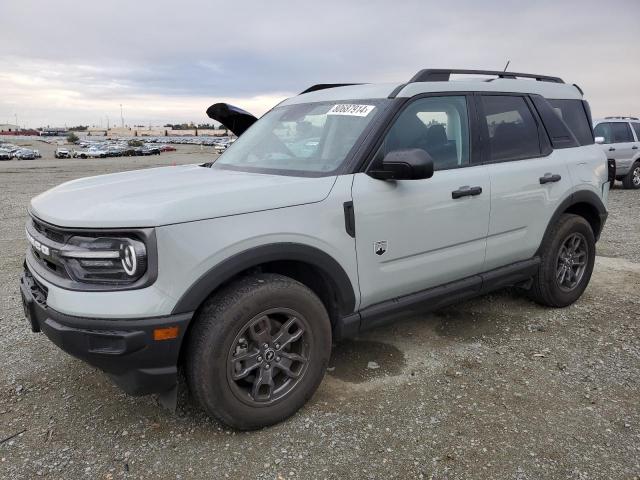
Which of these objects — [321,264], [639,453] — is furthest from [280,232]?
[639,453]

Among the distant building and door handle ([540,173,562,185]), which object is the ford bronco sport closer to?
door handle ([540,173,562,185])

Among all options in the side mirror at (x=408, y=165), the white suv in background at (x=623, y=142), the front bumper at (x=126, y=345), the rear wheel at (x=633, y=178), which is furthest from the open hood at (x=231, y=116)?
the rear wheel at (x=633, y=178)

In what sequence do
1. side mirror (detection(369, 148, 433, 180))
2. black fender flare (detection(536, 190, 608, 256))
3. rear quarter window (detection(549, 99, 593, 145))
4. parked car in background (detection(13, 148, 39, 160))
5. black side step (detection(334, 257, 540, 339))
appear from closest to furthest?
side mirror (detection(369, 148, 433, 180)) → black side step (detection(334, 257, 540, 339)) → black fender flare (detection(536, 190, 608, 256)) → rear quarter window (detection(549, 99, 593, 145)) → parked car in background (detection(13, 148, 39, 160))

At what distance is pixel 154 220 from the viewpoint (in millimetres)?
2252

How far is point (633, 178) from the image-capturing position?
13555 millimetres

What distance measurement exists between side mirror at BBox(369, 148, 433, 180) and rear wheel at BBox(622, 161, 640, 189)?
1312cm

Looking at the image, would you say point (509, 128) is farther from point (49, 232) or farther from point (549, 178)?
point (49, 232)

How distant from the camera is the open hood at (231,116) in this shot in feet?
15.3

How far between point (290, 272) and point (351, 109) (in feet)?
3.88

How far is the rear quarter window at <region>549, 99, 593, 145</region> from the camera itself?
4352mm

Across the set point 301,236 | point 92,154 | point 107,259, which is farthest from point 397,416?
point 92,154

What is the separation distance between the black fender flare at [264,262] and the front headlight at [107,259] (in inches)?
10.2

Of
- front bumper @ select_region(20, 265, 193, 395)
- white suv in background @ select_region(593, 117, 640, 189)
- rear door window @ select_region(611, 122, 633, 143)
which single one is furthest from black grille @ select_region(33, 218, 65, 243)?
rear door window @ select_region(611, 122, 633, 143)

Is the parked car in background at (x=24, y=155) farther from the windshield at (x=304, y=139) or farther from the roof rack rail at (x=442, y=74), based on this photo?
the roof rack rail at (x=442, y=74)
